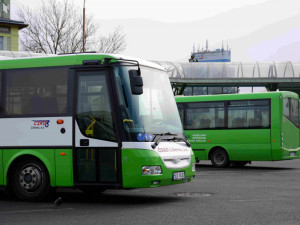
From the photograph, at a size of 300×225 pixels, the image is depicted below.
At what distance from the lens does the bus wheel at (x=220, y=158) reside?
885 inches

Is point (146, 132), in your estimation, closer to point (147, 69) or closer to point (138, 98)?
point (138, 98)

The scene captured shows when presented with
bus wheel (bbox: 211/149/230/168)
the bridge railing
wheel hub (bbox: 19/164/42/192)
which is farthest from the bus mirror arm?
the bridge railing

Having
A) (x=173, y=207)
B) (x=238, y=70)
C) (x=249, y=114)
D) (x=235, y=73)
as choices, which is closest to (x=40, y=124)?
(x=173, y=207)

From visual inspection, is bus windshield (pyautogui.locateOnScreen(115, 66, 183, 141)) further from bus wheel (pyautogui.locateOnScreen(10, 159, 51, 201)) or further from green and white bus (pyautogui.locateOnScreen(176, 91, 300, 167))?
green and white bus (pyautogui.locateOnScreen(176, 91, 300, 167))

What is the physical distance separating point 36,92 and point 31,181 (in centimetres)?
169

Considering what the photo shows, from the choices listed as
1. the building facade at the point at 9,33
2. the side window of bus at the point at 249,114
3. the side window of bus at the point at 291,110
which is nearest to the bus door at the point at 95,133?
the side window of bus at the point at 249,114

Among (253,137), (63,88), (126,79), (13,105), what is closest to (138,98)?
(126,79)

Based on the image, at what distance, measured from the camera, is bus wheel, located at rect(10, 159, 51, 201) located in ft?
36.1

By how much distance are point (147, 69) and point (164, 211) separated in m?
2.96

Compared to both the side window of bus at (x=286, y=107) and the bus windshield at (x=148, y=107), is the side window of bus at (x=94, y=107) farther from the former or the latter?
the side window of bus at (x=286, y=107)

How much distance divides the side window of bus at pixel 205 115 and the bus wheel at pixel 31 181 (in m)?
12.5

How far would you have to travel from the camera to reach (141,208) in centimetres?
1018

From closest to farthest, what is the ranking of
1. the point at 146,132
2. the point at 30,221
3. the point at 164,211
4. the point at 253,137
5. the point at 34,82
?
the point at 30,221
the point at 164,211
the point at 146,132
the point at 34,82
the point at 253,137

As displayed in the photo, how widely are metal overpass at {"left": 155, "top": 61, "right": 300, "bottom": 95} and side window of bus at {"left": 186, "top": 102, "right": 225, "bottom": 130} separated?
21.8 metres
